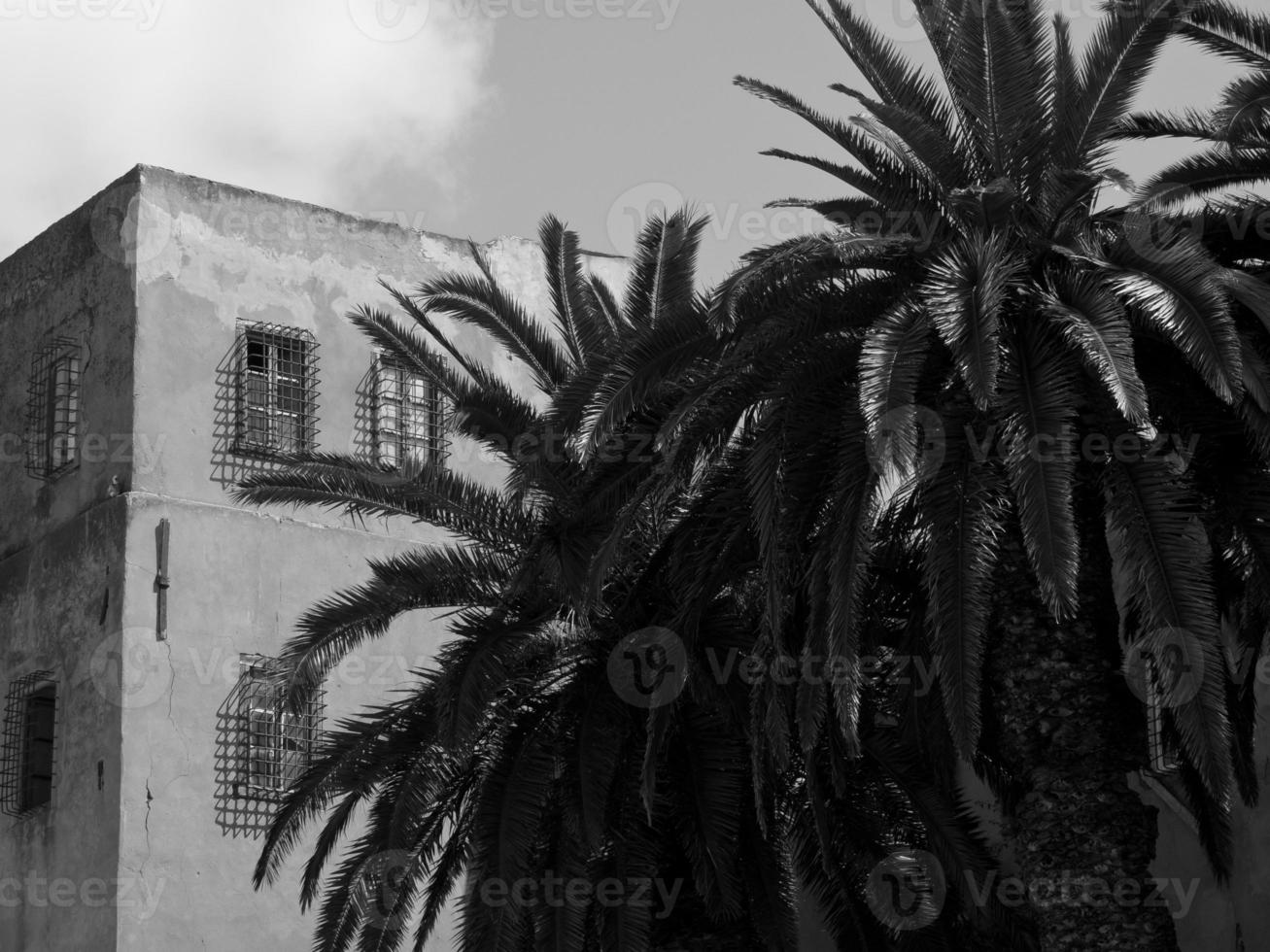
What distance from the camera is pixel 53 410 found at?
2417 cm

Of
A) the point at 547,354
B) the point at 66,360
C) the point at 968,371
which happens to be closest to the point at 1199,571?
the point at 968,371

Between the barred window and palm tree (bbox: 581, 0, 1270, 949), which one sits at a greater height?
palm tree (bbox: 581, 0, 1270, 949)

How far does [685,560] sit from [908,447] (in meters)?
3.41

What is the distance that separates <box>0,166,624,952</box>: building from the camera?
71.8ft

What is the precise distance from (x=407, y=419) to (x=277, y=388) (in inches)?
64.5

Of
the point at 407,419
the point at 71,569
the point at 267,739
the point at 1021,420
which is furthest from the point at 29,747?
the point at 1021,420

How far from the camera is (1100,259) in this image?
1400 centimetres

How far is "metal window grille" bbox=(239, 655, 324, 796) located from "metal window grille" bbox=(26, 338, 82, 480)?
10.9ft

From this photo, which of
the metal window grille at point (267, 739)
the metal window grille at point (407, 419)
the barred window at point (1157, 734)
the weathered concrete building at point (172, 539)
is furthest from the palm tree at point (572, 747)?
the metal window grille at point (407, 419)

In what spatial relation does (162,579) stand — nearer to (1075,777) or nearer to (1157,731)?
(1157,731)

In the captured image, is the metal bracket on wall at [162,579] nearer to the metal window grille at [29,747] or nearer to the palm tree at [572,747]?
the metal window grille at [29,747]

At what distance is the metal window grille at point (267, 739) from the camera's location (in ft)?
73.3

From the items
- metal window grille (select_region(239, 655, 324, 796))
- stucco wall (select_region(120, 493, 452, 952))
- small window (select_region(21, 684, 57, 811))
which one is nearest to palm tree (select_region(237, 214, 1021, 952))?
stucco wall (select_region(120, 493, 452, 952))

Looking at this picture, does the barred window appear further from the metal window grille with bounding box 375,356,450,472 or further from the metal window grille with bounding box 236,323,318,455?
the metal window grille with bounding box 236,323,318,455
